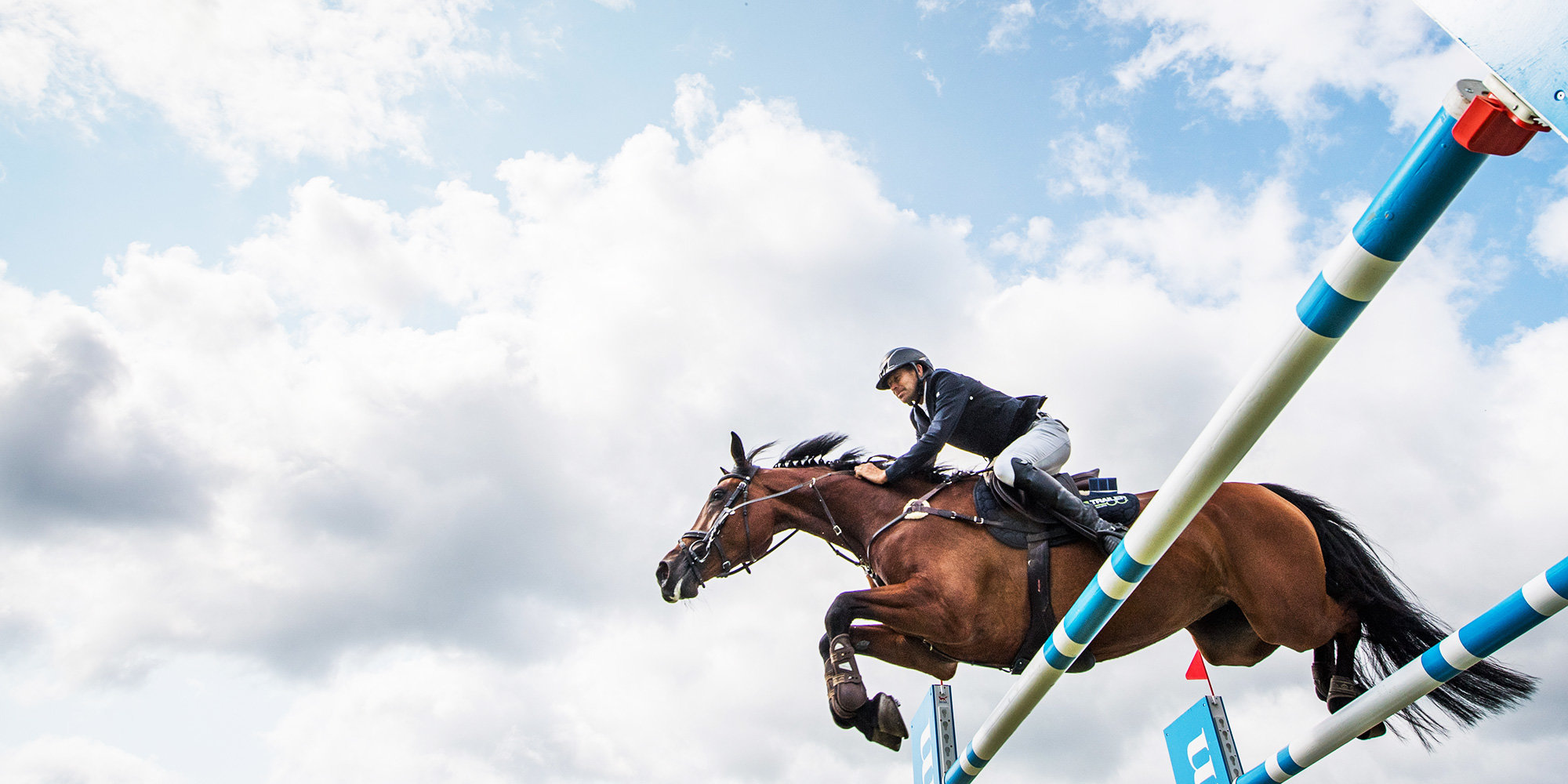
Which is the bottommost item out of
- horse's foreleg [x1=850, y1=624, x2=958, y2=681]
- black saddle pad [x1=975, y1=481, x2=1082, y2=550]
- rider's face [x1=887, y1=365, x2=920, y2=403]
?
horse's foreleg [x1=850, y1=624, x2=958, y2=681]

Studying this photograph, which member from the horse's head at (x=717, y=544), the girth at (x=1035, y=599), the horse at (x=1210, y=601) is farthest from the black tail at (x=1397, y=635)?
the horse's head at (x=717, y=544)

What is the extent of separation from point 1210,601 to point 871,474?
2163mm

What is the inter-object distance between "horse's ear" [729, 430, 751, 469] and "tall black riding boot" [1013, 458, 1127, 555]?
1992mm

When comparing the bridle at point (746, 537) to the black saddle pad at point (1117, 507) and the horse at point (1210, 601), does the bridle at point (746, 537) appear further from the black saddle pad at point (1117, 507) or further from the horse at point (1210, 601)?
the black saddle pad at point (1117, 507)

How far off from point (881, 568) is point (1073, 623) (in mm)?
1870

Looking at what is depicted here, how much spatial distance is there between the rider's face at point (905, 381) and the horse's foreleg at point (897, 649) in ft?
5.14

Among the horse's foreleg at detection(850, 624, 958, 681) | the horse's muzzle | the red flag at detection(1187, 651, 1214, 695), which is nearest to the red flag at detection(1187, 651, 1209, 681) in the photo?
the red flag at detection(1187, 651, 1214, 695)

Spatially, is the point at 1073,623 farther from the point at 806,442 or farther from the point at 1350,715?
the point at 806,442

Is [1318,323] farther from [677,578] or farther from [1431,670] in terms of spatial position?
[677,578]

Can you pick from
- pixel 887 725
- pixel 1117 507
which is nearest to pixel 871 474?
pixel 1117 507

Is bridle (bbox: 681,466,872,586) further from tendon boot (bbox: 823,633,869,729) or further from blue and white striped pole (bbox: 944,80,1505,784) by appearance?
blue and white striped pole (bbox: 944,80,1505,784)

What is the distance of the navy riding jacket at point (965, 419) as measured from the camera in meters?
5.92

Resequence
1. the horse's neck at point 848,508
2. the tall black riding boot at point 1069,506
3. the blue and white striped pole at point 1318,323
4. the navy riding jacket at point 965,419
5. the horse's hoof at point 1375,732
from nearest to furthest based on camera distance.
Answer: the blue and white striped pole at point 1318,323, the horse's hoof at point 1375,732, the tall black riding boot at point 1069,506, the navy riding jacket at point 965,419, the horse's neck at point 848,508

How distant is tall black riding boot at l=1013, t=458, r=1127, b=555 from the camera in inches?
208
